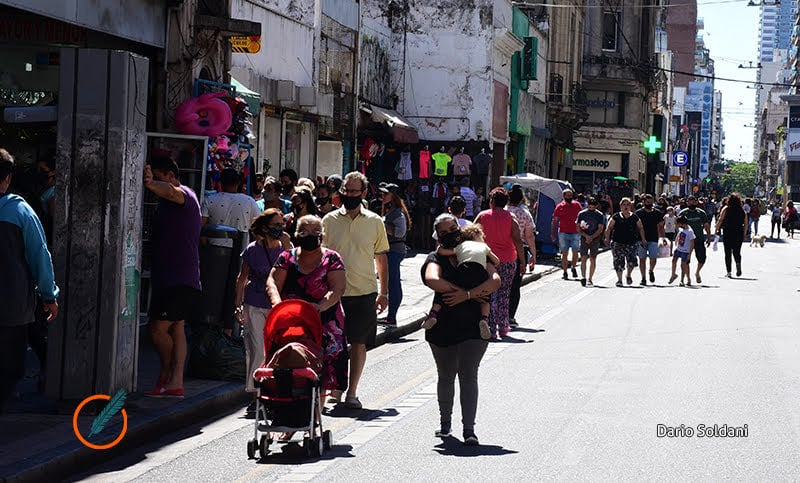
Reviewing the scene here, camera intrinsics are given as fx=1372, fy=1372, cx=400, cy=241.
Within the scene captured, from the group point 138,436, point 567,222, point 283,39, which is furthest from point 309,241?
point 567,222

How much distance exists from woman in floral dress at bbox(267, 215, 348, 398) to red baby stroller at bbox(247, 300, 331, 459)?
54cm

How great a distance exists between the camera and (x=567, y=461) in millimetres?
8328

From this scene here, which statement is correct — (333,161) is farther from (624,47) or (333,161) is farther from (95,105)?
(624,47)

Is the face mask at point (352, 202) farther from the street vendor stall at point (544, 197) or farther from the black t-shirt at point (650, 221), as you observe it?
the street vendor stall at point (544, 197)

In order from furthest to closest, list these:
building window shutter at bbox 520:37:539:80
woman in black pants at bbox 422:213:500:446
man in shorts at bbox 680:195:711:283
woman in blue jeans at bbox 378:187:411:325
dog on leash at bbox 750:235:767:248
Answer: dog on leash at bbox 750:235:767:248
building window shutter at bbox 520:37:539:80
man in shorts at bbox 680:195:711:283
woman in blue jeans at bbox 378:187:411:325
woman in black pants at bbox 422:213:500:446

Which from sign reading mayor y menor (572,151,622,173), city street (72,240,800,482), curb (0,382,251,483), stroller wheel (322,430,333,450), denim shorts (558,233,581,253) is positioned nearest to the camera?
curb (0,382,251,483)

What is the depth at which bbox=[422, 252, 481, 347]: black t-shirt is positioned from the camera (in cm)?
916

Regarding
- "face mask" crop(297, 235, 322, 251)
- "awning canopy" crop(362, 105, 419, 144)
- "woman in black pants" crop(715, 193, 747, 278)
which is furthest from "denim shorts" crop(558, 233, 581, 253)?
"face mask" crop(297, 235, 322, 251)

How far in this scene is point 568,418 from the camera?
10.0m

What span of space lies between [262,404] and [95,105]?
2.55 metres

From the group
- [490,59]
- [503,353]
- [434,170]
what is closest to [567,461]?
[503,353]

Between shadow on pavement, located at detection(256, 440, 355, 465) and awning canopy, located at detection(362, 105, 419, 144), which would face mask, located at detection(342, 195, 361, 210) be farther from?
awning canopy, located at detection(362, 105, 419, 144)

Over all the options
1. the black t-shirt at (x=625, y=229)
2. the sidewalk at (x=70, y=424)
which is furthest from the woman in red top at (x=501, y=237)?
the black t-shirt at (x=625, y=229)

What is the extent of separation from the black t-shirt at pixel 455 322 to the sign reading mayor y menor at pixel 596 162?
68813 millimetres
